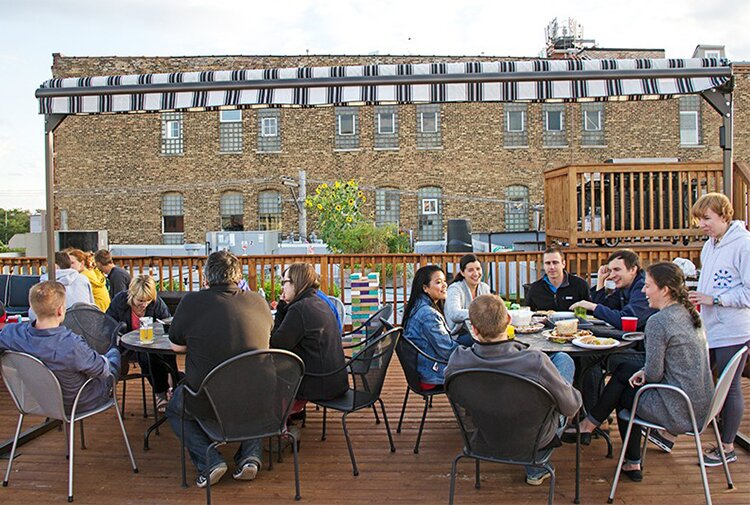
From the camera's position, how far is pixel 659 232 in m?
9.71

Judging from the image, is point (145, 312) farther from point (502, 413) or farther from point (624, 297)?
point (624, 297)

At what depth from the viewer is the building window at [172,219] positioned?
27.6 meters

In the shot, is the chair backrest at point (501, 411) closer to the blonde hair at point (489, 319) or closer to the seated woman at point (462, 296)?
the blonde hair at point (489, 319)

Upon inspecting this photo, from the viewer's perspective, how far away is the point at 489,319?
3.29m

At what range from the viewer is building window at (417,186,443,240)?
26938mm

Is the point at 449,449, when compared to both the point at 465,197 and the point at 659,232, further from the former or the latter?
the point at 465,197

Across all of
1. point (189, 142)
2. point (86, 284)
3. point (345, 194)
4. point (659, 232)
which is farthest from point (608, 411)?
point (189, 142)

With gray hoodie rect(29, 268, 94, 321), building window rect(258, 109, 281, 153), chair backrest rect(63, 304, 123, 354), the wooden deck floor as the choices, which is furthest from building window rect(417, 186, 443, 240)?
chair backrest rect(63, 304, 123, 354)

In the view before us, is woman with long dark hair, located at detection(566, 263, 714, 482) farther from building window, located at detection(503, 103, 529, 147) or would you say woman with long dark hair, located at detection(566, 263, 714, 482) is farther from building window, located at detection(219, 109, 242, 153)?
building window, located at detection(219, 109, 242, 153)

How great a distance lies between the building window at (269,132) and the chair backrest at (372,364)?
76.9 ft

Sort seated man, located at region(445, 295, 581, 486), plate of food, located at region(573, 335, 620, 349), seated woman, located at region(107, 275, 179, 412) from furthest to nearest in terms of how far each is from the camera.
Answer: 1. seated woman, located at region(107, 275, 179, 412)
2. plate of food, located at region(573, 335, 620, 349)
3. seated man, located at region(445, 295, 581, 486)

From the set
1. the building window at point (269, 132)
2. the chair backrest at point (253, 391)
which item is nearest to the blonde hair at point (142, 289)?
the chair backrest at point (253, 391)

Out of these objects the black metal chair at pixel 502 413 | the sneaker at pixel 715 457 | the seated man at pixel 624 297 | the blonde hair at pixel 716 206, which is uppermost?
the blonde hair at pixel 716 206

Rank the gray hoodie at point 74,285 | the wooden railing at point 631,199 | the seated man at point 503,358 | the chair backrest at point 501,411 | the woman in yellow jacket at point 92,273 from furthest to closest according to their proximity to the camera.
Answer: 1. the wooden railing at point 631,199
2. the woman in yellow jacket at point 92,273
3. the gray hoodie at point 74,285
4. the seated man at point 503,358
5. the chair backrest at point 501,411
